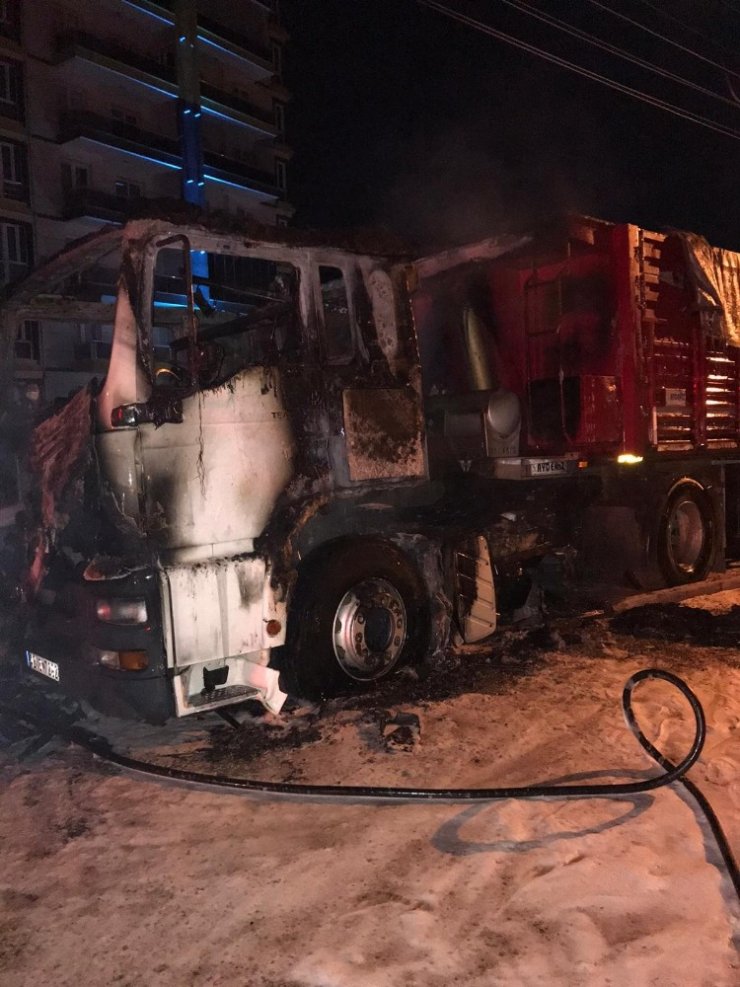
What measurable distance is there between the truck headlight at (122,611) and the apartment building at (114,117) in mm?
22845

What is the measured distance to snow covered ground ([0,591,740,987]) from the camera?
2.62 metres

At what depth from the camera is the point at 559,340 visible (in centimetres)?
673

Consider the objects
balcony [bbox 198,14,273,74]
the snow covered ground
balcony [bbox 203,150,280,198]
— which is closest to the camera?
the snow covered ground

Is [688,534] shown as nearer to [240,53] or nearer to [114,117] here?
[114,117]

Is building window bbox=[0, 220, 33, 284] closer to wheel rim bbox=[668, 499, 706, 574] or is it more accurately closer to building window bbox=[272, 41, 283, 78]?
building window bbox=[272, 41, 283, 78]

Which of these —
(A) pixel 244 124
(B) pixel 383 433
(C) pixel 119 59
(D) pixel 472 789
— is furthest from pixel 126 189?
(D) pixel 472 789

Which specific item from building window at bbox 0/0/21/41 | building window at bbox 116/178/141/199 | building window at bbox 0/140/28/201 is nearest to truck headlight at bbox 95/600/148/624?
building window at bbox 0/140/28/201

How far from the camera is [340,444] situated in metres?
4.98

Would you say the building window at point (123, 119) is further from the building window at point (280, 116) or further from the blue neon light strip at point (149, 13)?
the building window at point (280, 116)

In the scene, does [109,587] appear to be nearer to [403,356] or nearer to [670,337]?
[403,356]

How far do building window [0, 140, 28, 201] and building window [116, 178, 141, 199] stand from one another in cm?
409

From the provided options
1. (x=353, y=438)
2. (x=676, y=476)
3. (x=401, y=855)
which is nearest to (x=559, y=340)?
(x=676, y=476)

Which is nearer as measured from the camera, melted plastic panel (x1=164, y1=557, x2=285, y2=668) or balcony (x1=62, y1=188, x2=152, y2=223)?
melted plastic panel (x1=164, y1=557, x2=285, y2=668)

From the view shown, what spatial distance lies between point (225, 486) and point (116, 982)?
2.53m
